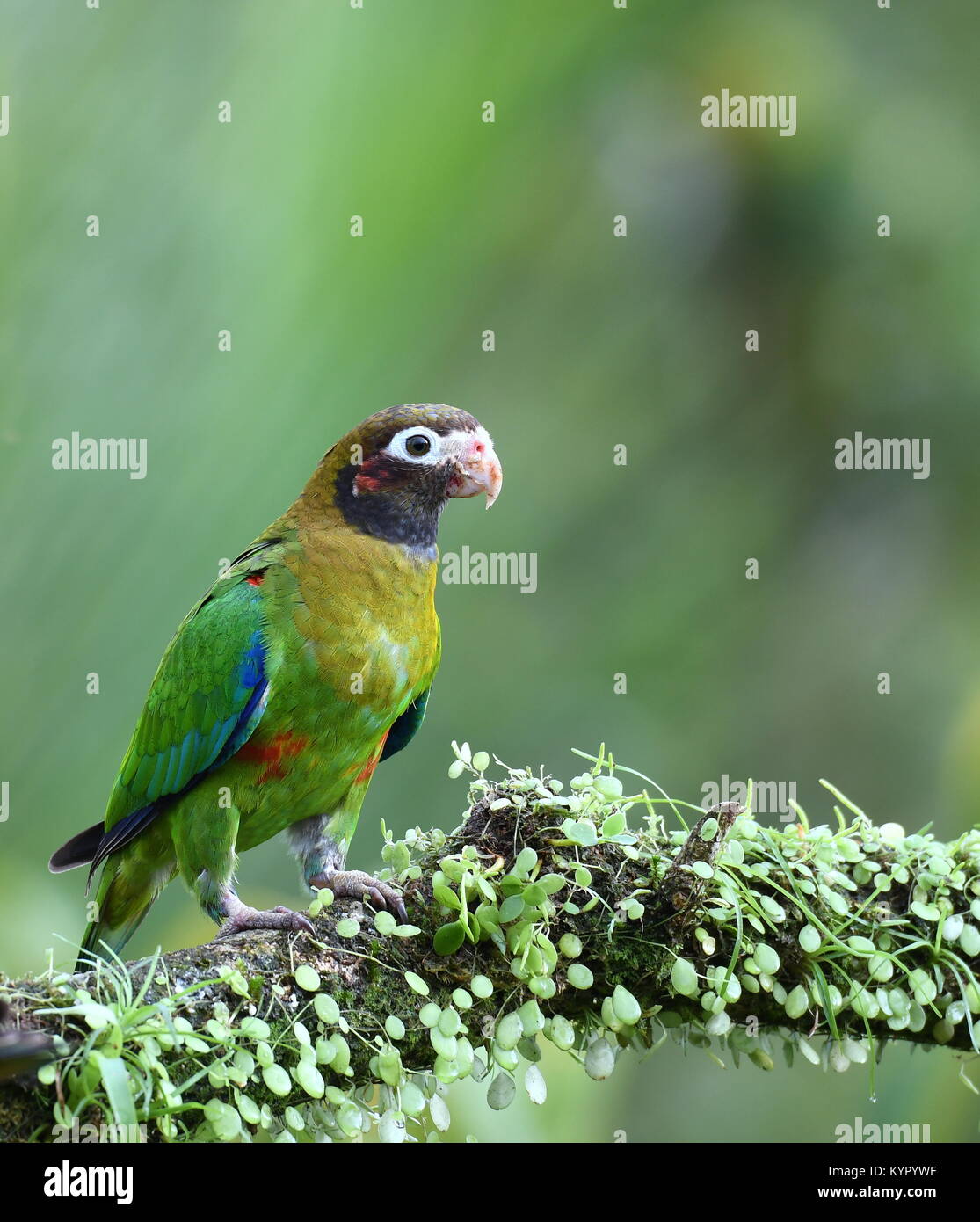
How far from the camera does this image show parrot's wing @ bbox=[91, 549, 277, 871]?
12.4 ft

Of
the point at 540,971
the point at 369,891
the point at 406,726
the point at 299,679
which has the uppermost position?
the point at 299,679

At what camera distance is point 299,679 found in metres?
3.82

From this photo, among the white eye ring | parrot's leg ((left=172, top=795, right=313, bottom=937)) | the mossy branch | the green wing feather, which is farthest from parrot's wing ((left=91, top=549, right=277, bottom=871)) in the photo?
the mossy branch

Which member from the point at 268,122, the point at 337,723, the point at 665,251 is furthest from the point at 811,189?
the point at 337,723

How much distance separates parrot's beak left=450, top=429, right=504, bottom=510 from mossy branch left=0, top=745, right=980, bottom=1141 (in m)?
1.37

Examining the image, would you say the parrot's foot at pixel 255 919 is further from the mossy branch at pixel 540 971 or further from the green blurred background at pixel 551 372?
the green blurred background at pixel 551 372

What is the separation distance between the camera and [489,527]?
16.1 ft

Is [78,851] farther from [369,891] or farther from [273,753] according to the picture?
[369,891]

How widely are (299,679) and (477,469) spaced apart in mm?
962

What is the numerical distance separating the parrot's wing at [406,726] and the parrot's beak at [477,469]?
783 mm

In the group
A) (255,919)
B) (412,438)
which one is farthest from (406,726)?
(255,919)

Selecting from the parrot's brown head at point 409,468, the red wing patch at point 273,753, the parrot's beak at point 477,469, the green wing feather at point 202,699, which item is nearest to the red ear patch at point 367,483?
the parrot's brown head at point 409,468

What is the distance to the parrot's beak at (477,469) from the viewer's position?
13.4 ft

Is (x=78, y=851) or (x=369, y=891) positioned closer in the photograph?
(x=369, y=891)
